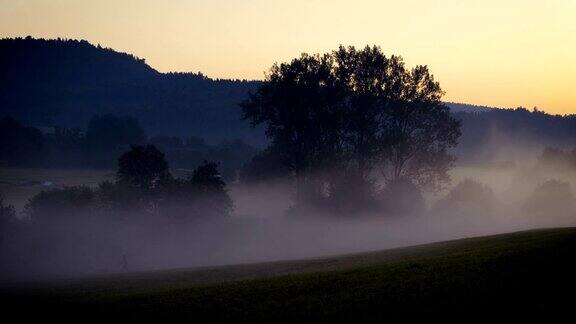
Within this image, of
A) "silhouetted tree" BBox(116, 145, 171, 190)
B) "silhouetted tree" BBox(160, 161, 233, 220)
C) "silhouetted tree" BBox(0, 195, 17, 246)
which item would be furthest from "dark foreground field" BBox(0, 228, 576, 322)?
"silhouetted tree" BBox(116, 145, 171, 190)

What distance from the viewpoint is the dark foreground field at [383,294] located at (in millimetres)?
22203

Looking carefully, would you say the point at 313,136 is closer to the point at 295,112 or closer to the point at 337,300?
the point at 295,112

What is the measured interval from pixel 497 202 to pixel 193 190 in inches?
2458

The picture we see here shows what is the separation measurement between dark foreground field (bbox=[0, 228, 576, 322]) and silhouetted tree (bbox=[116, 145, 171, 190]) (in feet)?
179

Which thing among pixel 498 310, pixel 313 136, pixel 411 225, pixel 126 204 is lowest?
pixel 498 310

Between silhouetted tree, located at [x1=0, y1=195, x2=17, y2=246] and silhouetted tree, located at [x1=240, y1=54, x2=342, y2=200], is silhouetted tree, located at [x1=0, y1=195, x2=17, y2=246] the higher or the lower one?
the lower one

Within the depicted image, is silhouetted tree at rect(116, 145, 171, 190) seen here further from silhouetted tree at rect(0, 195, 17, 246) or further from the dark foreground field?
the dark foreground field

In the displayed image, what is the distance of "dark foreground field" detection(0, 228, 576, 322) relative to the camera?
72.8 ft

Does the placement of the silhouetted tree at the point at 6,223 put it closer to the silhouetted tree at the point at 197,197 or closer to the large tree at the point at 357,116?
the silhouetted tree at the point at 197,197

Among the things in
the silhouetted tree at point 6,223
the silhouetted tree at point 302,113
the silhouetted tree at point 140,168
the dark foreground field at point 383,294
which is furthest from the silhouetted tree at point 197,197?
the dark foreground field at point 383,294

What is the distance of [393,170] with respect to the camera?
9238 cm

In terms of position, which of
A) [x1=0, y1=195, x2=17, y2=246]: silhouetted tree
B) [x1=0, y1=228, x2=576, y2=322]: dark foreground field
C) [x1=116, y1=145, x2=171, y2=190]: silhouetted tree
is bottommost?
[x1=0, y1=228, x2=576, y2=322]: dark foreground field

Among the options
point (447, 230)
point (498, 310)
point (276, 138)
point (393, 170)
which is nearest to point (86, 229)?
point (276, 138)

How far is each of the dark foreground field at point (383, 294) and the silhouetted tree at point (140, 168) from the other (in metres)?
54.6
